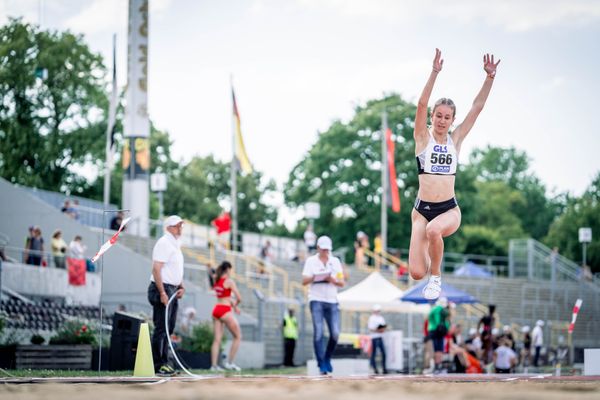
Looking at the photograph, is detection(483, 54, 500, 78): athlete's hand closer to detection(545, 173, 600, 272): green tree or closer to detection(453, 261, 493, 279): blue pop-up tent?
detection(453, 261, 493, 279): blue pop-up tent

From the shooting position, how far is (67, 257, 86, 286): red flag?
28141 millimetres

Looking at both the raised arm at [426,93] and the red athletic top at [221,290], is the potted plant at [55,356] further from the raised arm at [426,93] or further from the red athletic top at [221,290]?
the raised arm at [426,93]

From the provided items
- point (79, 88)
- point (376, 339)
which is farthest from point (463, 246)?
point (376, 339)

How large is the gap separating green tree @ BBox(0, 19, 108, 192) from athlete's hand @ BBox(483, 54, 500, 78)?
32.3 meters

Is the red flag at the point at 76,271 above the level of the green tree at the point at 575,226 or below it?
below

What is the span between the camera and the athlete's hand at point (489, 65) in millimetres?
13195

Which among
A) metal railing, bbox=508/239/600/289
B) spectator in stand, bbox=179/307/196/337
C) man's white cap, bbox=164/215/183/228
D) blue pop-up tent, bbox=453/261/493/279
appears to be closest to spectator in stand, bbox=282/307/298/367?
spectator in stand, bbox=179/307/196/337

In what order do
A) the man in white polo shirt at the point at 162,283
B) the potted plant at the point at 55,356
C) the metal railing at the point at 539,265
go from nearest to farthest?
the man in white polo shirt at the point at 162,283 → the potted plant at the point at 55,356 → the metal railing at the point at 539,265

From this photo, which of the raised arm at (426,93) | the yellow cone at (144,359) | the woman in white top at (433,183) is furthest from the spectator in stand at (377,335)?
the raised arm at (426,93)

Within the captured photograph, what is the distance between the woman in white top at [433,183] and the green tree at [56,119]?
32.5m

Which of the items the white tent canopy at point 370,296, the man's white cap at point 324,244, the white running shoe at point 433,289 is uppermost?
the man's white cap at point 324,244

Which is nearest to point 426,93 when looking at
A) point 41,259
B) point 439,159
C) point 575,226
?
point 439,159

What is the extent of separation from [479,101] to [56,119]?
46279 mm

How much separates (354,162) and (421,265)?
5310 centimetres
